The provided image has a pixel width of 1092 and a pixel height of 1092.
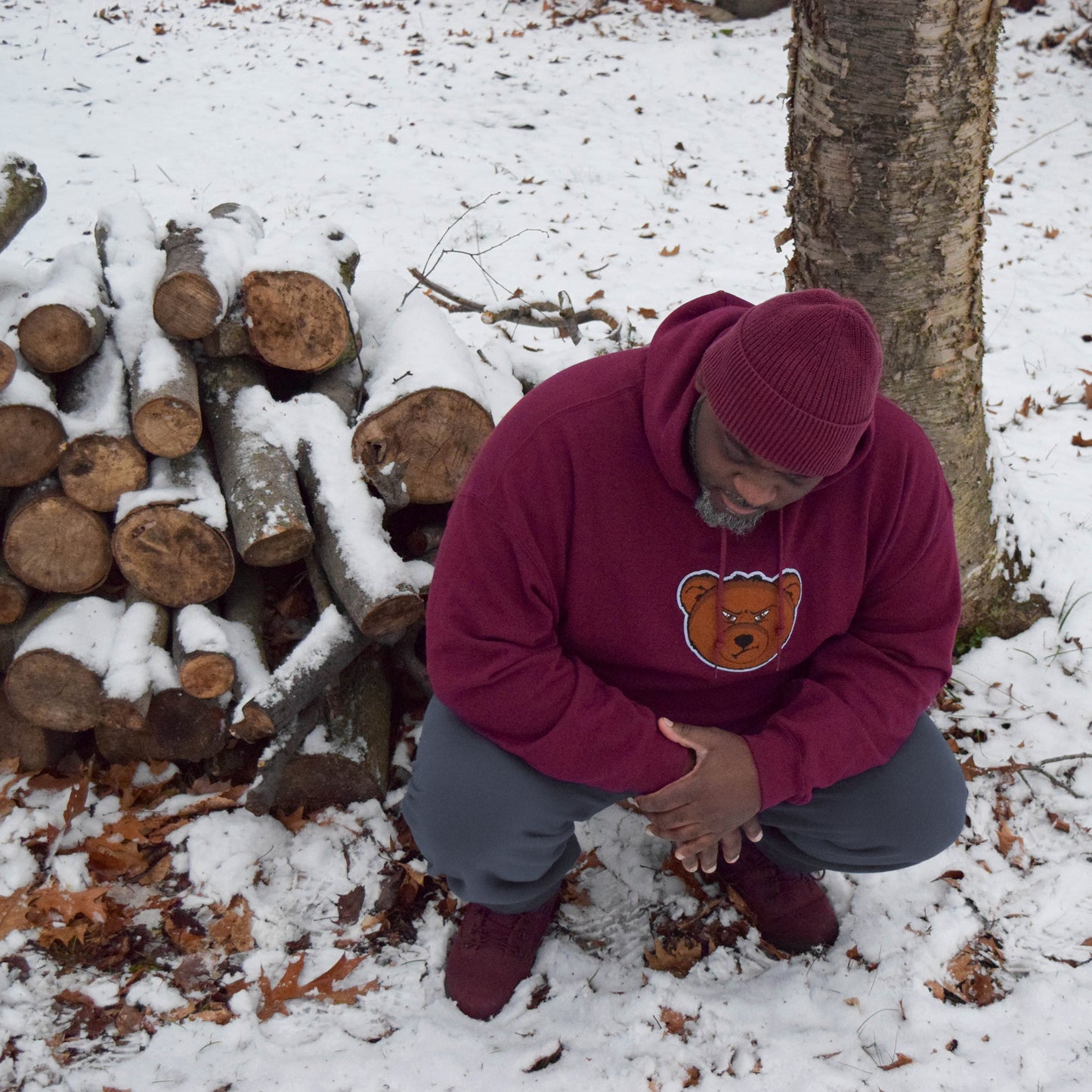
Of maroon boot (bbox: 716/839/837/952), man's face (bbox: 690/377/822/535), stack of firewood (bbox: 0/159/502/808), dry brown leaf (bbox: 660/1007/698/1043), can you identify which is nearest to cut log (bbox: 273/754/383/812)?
stack of firewood (bbox: 0/159/502/808)

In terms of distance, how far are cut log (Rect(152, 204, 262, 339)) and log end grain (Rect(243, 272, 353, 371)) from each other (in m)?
0.10

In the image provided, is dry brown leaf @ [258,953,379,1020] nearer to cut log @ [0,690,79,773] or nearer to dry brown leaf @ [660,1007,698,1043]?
dry brown leaf @ [660,1007,698,1043]

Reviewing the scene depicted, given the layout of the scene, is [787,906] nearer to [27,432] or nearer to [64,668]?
[64,668]

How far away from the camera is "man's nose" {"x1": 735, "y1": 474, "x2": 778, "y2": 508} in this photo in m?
1.69

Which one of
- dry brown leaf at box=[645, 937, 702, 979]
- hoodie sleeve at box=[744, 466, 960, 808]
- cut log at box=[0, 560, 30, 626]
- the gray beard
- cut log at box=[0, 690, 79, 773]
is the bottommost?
dry brown leaf at box=[645, 937, 702, 979]

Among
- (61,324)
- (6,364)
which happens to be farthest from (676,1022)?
(61,324)

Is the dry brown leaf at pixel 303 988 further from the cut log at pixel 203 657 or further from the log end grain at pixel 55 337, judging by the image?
the log end grain at pixel 55 337

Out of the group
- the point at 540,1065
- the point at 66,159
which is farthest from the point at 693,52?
the point at 540,1065

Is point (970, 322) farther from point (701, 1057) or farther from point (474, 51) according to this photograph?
point (474, 51)

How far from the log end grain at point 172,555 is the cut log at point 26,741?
1.99ft

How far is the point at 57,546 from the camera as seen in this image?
2.63 meters

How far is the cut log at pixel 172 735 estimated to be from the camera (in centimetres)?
265

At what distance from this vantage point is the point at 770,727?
2.07m

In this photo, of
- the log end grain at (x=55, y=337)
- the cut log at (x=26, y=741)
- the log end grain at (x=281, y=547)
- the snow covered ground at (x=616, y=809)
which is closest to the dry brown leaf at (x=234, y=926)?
the snow covered ground at (x=616, y=809)
